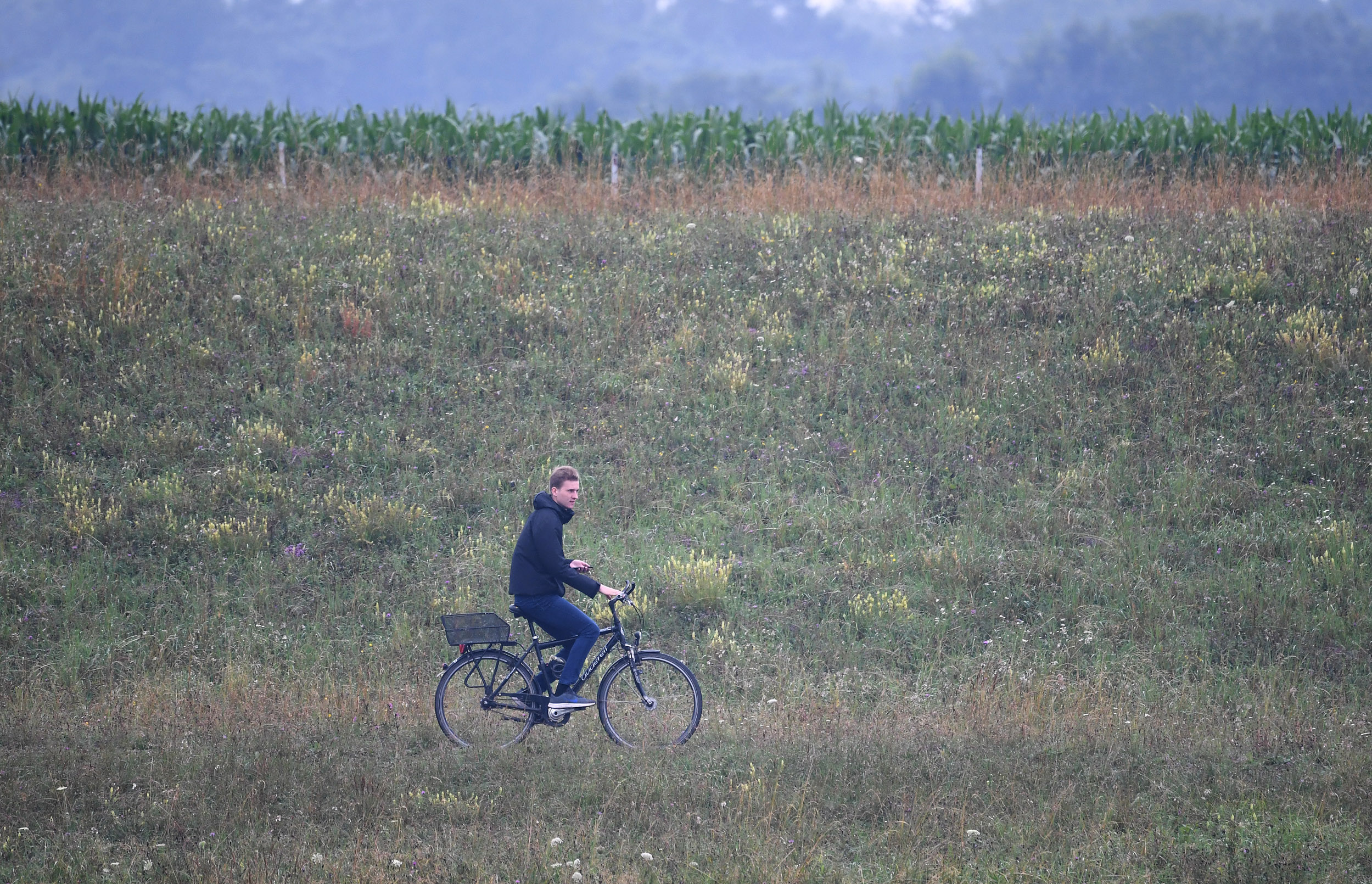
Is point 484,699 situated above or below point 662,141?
below

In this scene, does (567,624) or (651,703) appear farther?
(651,703)

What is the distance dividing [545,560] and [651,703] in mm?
1314

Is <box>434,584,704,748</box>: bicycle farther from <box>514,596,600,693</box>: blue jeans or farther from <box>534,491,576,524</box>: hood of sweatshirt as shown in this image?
<box>534,491,576,524</box>: hood of sweatshirt

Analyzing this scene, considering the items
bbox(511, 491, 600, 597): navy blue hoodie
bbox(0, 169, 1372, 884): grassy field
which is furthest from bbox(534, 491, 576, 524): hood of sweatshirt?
bbox(0, 169, 1372, 884): grassy field

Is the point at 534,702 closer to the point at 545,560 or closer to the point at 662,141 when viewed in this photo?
the point at 545,560

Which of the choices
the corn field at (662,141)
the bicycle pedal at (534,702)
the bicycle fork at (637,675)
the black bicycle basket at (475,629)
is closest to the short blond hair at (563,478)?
the black bicycle basket at (475,629)

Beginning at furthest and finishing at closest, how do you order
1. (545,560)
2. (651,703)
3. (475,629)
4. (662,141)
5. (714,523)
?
1. (662,141)
2. (714,523)
3. (651,703)
4. (475,629)
5. (545,560)

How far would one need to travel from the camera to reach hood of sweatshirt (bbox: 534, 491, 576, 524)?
7547mm

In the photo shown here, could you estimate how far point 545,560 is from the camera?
24.7ft

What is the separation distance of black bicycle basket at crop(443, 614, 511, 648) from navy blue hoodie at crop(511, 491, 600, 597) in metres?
0.27

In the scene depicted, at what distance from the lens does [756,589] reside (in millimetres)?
10656

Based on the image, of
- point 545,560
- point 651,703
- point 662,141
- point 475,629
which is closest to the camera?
point 545,560

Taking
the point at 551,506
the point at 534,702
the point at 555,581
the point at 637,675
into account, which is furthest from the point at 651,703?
the point at 551,506

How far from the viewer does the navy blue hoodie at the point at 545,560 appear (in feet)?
24.6
